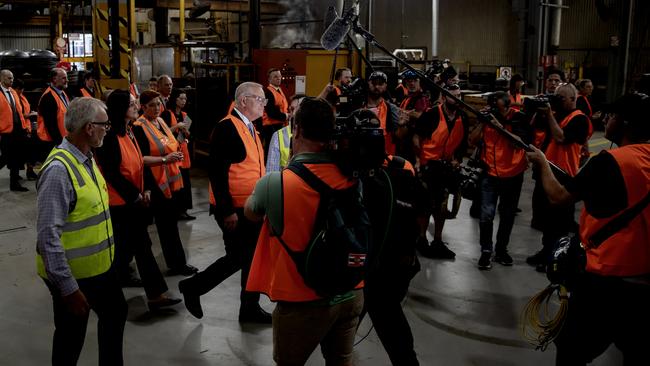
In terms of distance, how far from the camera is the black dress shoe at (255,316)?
468 centimetres

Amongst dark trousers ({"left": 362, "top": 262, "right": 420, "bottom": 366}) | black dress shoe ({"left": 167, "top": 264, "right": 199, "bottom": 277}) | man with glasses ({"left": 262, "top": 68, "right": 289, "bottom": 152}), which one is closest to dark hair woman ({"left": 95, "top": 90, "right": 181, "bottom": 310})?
black dress shoe ({"left": 167, "top": 264, "right": 199, "bottom": 277})

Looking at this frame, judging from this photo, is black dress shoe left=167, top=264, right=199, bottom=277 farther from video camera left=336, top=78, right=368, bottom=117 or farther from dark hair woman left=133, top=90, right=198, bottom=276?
video camera left=336, top=78, right=368, bottom=117

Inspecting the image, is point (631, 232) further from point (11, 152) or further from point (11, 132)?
point (11, 132)

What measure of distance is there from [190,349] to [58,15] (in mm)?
19488

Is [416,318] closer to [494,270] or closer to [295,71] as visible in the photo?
[494,270]

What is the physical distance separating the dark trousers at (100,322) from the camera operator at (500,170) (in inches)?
149

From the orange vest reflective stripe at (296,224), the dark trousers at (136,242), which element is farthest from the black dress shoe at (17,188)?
the orange vest reflective stripe at (296,224)

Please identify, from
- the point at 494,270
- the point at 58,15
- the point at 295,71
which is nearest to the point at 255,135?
the point at 494,270

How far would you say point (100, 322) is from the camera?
3213 mm

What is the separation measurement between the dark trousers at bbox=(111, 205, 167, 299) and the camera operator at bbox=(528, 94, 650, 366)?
9.53ft

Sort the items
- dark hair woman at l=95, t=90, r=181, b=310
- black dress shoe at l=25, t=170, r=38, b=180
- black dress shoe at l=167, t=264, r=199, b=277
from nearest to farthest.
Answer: dark hair woman at l=95, t=90, r=181, b=310 → black dress shoe at l=167, t=264, r=199, b=277 → black dress shoe at l=25, t=170, r=38, b=180

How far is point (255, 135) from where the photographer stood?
4656mm

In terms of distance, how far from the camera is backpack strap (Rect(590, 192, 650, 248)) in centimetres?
281

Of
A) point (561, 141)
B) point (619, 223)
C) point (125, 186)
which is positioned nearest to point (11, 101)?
point (125, 186)
